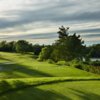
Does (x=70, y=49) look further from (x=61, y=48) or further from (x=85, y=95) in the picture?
(x=85, y=95)

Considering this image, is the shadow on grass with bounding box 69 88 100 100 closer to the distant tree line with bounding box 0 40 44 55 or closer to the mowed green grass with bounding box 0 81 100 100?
the mowed green grass with bounding box 0 81 100 100

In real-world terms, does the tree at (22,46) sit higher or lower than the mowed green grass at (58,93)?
higher

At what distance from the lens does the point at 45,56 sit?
69812mm

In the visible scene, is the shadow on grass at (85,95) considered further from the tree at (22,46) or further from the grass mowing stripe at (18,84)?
the tree at (22,46)

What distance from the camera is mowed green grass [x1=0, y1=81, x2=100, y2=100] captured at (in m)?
16.4

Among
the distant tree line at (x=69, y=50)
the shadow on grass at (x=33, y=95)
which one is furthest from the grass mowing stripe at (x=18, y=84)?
the distant tree line at (x=69, y=50)

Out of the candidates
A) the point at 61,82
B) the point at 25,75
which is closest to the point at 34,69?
the point at 25,75

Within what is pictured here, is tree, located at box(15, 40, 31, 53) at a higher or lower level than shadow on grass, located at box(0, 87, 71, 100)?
higher

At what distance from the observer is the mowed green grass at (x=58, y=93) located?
1638 cm

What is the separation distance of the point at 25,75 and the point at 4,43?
77.5 meters

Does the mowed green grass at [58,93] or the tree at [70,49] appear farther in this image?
the tree at [70,49]

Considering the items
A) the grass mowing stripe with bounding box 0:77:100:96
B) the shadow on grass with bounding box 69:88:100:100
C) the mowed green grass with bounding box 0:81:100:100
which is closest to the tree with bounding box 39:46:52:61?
the grass mowing stripe with bounding box 0:77:100:96

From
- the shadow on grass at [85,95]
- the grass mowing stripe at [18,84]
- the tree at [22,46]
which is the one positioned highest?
the tree at [22,46]

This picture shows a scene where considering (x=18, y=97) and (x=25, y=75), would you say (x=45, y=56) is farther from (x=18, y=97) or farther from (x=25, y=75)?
(x=18, y=97)
